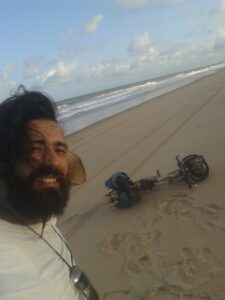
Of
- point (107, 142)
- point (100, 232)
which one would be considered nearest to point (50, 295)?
point (100, 232)

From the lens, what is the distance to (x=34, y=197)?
64.8 inches

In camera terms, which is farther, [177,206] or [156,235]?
[177,206]

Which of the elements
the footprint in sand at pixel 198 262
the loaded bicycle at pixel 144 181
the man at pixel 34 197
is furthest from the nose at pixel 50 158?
the loaded bicycle at pixel 144 181

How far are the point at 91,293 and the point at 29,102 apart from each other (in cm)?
91

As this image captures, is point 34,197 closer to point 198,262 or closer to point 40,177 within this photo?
point 40,177

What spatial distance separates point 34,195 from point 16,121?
0.33m

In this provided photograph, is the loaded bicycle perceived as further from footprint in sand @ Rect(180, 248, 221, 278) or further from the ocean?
footprint in sand @ Rect(180, 248, 221, 278)

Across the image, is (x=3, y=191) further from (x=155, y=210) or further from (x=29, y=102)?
(x=155, y=210)

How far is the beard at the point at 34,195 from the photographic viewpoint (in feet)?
5.32

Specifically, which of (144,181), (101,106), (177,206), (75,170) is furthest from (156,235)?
(101,106)

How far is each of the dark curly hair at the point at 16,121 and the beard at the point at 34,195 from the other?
0.07 metres

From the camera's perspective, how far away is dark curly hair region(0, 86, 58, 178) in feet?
5.54

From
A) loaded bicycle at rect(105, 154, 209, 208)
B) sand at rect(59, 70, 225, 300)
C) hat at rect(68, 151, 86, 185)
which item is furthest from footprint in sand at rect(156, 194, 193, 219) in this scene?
hat at rect(68, 151, 86, 185)

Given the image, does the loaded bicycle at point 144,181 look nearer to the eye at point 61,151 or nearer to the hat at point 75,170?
the hat at point 75,170
